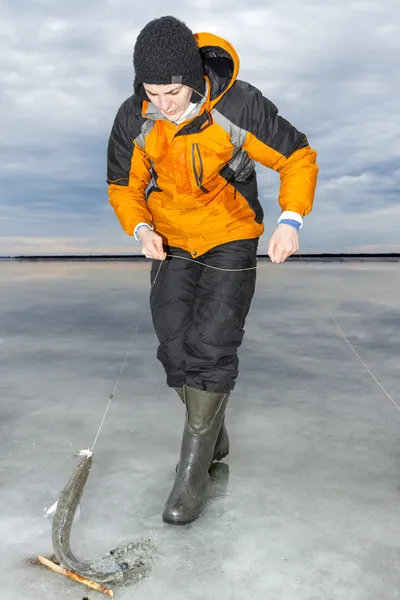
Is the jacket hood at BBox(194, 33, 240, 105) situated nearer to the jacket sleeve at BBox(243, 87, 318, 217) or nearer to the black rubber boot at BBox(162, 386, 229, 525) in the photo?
the jacket sleeve at BBox(243, 87, 318, 217)

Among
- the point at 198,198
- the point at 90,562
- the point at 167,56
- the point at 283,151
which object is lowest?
the point at 90,562

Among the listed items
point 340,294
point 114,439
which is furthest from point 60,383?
point 340,294

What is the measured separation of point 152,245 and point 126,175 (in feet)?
1.35

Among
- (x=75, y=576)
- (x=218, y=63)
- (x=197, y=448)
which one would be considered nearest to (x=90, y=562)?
(x=75, y=576)

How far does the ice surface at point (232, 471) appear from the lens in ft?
6.87

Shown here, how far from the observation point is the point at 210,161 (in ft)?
8.43

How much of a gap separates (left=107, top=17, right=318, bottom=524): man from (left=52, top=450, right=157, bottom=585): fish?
278mm

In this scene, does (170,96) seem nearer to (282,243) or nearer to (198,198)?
(198,198)

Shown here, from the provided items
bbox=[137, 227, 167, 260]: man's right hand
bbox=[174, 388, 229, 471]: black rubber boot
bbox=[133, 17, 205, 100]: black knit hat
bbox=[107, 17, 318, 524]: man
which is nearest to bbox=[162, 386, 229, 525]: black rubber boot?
bbox=[107, 17, 318, 524]: man

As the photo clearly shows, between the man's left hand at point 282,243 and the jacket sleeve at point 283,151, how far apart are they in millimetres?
102

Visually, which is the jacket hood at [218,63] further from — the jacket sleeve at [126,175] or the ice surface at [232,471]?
the ice surface at [232,471]

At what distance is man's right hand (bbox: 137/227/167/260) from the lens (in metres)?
2.66

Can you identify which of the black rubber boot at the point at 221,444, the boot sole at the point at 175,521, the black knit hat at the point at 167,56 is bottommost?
the boot sole at the point at 175,521

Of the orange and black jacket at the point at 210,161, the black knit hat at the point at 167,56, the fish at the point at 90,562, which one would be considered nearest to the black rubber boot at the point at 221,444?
the orange and black jacket at the point at 210,161
